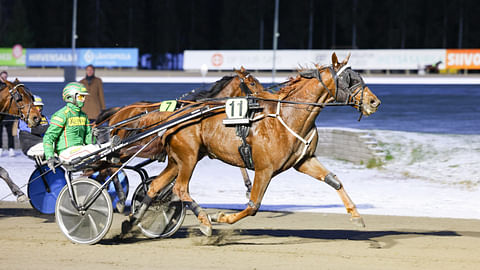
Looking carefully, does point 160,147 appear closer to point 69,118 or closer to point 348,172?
point 69,118

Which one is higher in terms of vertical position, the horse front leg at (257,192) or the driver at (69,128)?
the driver at (69,128)

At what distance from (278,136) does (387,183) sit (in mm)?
5657

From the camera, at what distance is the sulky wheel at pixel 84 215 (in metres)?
6.87

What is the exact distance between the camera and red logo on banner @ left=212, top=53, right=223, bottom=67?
140 ft

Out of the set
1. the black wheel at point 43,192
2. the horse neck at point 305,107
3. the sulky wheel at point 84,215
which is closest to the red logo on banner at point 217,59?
the black wheel at point 43,192

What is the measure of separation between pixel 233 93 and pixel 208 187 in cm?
212

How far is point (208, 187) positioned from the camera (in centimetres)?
1153

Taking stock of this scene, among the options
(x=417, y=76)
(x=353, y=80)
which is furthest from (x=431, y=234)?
(x=417, y=76)

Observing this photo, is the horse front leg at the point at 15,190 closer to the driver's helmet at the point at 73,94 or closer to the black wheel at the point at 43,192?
the black wheel at the point at 43,192

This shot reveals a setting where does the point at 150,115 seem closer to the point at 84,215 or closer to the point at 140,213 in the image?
the point at 140,213

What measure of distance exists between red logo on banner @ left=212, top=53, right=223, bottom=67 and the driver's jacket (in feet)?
117

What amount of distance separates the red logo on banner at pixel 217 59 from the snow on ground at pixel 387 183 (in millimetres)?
28283

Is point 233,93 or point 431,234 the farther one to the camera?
point 233,93

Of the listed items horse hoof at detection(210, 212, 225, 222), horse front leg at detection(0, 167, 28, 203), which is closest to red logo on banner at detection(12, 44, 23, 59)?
horse front leg at detection(0, 167, 28, 203)
